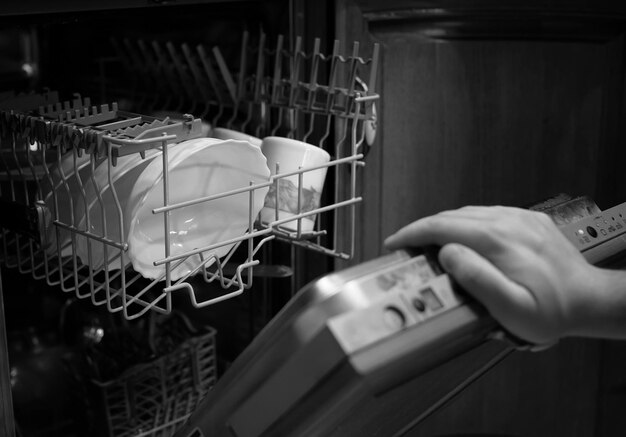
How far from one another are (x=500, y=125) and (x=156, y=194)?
60cm

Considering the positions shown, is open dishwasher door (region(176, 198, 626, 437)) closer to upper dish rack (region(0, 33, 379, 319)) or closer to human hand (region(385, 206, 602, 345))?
human hand (region(385, 206, 602, 345))

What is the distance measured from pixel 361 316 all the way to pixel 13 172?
71cm

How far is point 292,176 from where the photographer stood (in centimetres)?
107

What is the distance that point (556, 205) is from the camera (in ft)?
2.57

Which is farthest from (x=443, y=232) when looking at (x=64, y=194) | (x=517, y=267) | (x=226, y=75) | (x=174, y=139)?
(x=226, y=75)

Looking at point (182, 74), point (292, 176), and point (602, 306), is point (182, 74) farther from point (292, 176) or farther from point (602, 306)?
point (602, 306)

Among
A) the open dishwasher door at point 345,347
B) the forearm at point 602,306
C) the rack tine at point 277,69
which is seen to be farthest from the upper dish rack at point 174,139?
the forearm at point 602,306

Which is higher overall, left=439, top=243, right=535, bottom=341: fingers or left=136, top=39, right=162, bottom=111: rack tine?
left=136, top=39, right=162, bottom=111: rack tine

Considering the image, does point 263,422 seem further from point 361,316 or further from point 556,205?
point 556,205

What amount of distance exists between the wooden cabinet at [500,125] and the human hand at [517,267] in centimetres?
55

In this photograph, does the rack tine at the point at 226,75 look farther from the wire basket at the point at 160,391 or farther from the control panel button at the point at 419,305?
the control panel button at the point at 419,305

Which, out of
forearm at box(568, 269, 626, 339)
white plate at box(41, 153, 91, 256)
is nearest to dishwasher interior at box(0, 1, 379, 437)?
white plate at box(41, 153, 91, 256)

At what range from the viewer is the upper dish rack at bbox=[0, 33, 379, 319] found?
2.84ft

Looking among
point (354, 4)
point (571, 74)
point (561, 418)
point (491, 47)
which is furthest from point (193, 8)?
point (561, 418)
